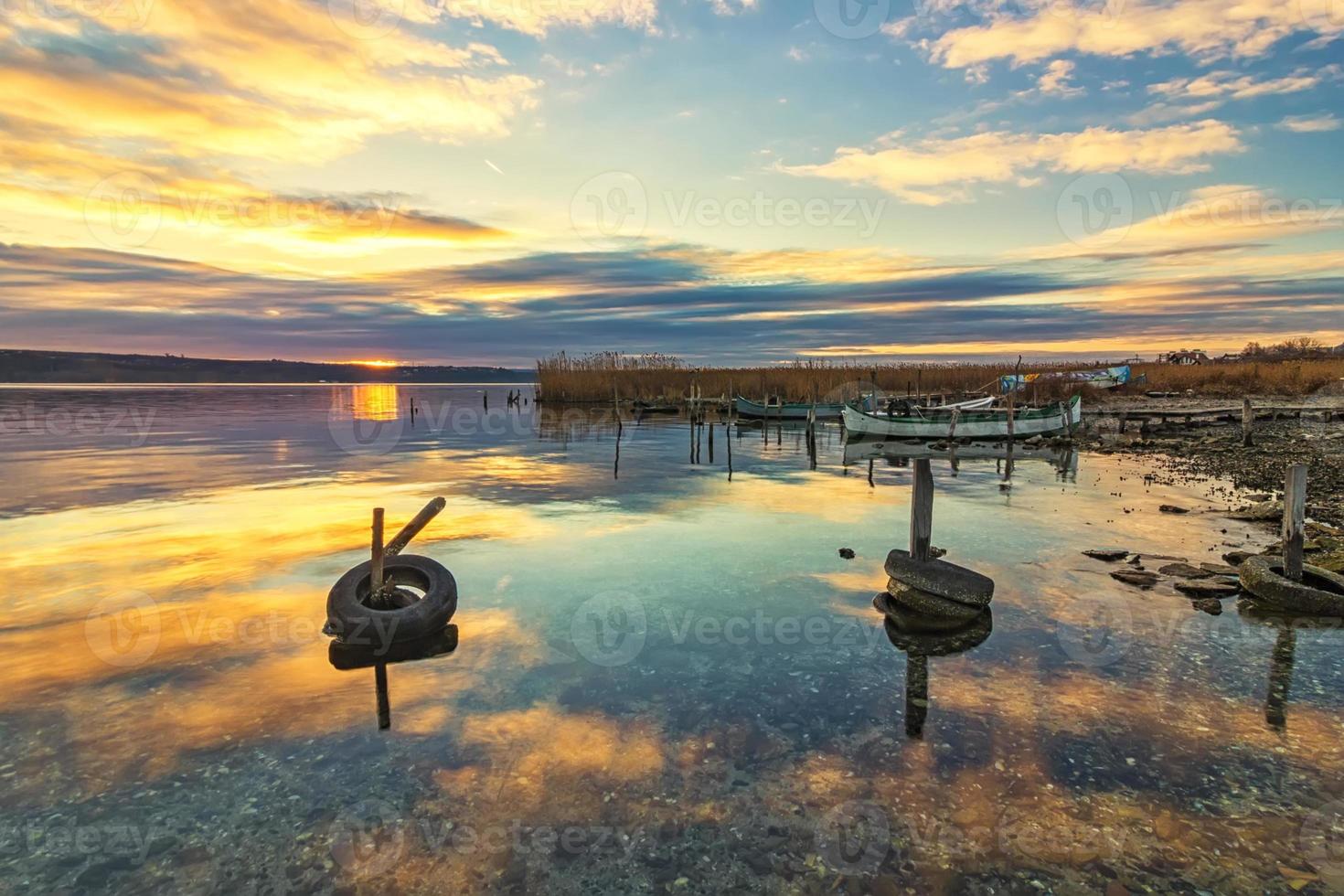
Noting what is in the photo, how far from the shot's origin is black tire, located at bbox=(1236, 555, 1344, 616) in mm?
10805

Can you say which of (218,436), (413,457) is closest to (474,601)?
(413,457)

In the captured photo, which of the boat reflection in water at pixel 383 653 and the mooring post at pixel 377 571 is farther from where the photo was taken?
the mooring post at pixel 377 571

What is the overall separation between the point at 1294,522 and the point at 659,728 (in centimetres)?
1122

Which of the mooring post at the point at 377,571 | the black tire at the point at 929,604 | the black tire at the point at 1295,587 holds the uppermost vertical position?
the mooring post at the point at 377,571

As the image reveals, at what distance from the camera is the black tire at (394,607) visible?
9.84m

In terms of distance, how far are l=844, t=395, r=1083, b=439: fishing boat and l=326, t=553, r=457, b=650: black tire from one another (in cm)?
2398

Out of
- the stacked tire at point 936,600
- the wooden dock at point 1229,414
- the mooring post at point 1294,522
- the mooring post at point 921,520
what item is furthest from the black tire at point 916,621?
the wooden dock at point 1229,414

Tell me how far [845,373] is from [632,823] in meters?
65.6

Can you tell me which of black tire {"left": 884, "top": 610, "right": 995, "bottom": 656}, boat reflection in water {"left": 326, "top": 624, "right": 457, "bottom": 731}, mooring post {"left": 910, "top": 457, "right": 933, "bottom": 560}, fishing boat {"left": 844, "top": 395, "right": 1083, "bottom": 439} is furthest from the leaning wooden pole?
fishing boat {"left": 844, "top": 395, "right": 1083, "bottom": 439}

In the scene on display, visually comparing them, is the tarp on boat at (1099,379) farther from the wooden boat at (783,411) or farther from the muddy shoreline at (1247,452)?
the muddy shoreline at (1247,452)

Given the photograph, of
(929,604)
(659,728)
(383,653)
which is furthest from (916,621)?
(383,653)

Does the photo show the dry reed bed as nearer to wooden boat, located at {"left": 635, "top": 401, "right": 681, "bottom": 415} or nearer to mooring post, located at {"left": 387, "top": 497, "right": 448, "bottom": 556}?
wooden boat, located at {"left": 635, "top": 401, "right": 681, "bottom": 415}

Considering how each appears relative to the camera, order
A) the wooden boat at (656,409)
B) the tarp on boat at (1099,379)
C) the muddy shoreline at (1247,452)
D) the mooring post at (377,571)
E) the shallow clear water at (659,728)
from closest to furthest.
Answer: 1. the shallow clear water at (659,728)
2. the mooring post at (377,571)
3. the muddy shoreline at (1247,452)
4. the wooden boat at (656,409)
5. the tarp on boat at (1099,379)

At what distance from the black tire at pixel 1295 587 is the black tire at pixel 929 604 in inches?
189
